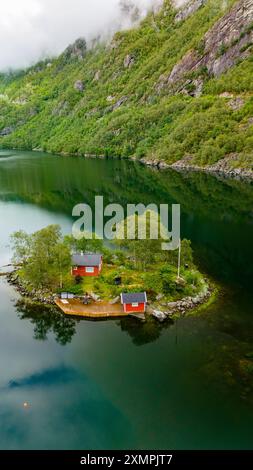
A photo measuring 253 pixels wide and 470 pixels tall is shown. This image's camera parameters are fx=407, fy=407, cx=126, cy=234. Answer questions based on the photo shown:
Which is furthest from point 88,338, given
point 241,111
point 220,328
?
point 241,111

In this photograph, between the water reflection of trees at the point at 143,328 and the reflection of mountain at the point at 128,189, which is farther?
the reflection of mountain at the point at 128,189

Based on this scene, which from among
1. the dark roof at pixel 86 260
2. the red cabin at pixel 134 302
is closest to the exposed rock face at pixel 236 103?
the dark roof at pixel 86 260

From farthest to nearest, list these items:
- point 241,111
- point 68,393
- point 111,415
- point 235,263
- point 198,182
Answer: point 241,111 → point 198,182 → point 235,263 → point 68,393 → point 111,415

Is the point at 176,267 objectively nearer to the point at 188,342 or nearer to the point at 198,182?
the point at 188,342

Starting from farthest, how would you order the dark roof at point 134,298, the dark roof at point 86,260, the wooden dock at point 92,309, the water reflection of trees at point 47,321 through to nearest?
the dark roof at point 86,260, the wooden dock at point 92,309, the dark roof at point 134,298, the water reflection of trees at point 47,321

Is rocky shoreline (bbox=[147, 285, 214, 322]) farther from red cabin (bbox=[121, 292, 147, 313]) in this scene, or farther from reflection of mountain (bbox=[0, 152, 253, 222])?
reflection of mountain (bbox=[0, 152, 253, 222])

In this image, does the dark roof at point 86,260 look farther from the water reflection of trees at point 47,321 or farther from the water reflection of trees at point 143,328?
the water reflection of trees at point 143,328

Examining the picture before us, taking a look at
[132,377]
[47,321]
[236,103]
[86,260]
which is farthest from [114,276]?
[236,103]

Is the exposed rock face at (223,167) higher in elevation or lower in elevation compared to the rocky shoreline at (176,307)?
higher
